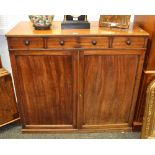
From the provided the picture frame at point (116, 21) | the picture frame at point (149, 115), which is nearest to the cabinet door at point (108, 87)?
the picture frame at point (149, 115)

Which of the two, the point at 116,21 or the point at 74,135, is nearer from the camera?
the point at 116,21

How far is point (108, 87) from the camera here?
5.17 feet

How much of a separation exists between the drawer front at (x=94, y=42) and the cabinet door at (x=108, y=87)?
4cm

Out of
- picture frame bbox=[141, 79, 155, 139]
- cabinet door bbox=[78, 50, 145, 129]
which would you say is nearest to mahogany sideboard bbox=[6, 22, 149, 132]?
cabinet door bbox=[78, 50, 145, 129]

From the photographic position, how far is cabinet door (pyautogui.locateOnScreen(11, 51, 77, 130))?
56.3 inches

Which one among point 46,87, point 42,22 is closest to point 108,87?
point 46,87

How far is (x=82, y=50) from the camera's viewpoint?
1396mm

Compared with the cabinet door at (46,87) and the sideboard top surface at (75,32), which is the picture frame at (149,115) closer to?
the sideboard top surface at (75,32)

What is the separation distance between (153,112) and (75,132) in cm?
75

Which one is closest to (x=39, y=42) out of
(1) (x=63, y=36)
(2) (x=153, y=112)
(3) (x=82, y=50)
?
(1) (x=63, y=36)

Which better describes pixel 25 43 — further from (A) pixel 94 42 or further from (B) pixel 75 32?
(A) pixel 94 42

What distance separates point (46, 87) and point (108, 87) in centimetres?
52
